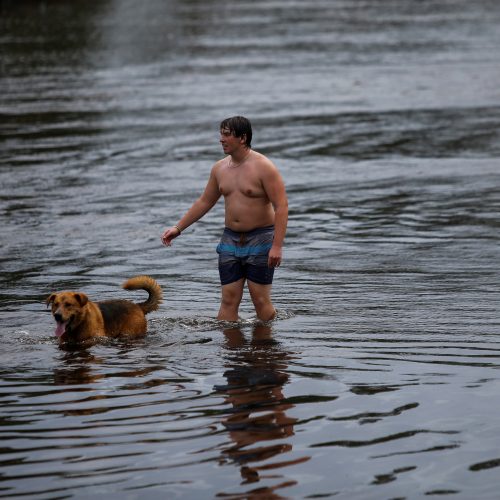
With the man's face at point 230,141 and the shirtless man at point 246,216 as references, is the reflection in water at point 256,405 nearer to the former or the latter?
the shirtless man at point 246,216

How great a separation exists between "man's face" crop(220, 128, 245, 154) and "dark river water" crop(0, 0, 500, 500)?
63.8 inches

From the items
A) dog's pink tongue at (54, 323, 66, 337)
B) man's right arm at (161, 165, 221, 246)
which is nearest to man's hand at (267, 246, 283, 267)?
man's right arm at (161, 165, 221, 246)

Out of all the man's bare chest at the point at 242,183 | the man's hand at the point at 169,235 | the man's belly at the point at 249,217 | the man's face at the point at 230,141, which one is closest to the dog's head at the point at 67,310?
the man's hand at the point at 169,235

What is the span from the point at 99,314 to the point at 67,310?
0.47 m

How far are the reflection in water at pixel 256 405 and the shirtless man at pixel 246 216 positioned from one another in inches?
15.5

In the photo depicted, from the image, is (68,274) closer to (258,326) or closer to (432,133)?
(258,326)

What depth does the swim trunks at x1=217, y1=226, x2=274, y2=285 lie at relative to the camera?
1034 centimetres

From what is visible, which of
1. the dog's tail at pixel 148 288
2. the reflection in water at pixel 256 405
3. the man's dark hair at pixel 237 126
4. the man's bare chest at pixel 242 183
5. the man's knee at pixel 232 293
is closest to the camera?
the reflection in water at pixel 256 405

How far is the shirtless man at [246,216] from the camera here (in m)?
10.0

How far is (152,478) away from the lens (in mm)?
6953

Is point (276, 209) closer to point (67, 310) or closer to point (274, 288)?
point (67, 310)

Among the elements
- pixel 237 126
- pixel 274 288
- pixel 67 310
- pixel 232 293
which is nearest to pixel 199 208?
pixel 232 293

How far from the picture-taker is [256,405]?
27.0 feet

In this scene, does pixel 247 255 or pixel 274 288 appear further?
pixel 274 288
